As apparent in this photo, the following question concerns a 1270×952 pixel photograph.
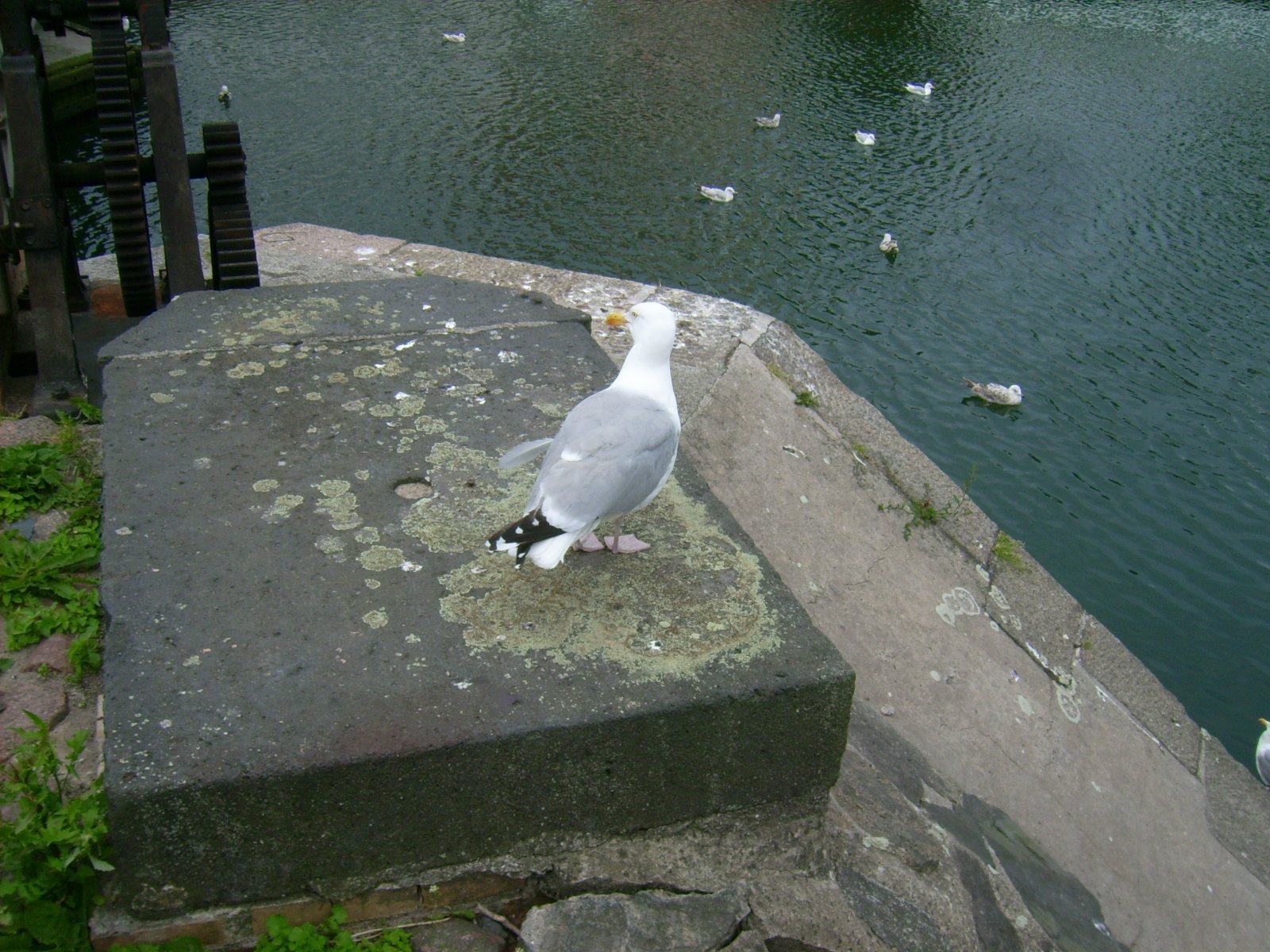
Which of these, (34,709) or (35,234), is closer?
(34,709)

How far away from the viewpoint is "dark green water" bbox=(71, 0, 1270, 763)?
8.17 meters

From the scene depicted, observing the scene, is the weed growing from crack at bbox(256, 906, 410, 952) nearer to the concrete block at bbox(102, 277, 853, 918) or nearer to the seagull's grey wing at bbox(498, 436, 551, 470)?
the concrete block at bbox(102, 277, 853, 918)

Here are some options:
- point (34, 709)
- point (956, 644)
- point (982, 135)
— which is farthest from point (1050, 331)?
point (34, 709)

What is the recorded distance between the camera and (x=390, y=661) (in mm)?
2389

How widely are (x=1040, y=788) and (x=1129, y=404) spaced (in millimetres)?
5803

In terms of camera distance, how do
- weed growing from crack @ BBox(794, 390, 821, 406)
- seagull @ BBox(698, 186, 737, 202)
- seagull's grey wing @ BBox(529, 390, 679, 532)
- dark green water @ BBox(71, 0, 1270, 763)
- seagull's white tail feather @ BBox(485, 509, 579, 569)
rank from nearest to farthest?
seagull's white tail feather @ BBox(485, 509, 579, 569) → seagull's grey wing @ BBox(529, 390, 679, 532) → weed growing from crack @ BBox(794, 390, 821, 406) → dark green water @ BBox(71, 0, 1270, 763) → seagull @ BBox(698, 186, 737, 202)

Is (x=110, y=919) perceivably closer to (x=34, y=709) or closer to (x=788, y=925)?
(x=34, y=709)

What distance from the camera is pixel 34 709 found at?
2.62 m

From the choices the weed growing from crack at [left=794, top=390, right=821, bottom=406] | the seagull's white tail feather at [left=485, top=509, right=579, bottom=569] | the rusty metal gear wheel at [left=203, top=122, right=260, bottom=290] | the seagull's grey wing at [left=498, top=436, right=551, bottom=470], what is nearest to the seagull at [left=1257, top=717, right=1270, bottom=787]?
the weed growing from crack at [left=794, top=390, right=821, bottom=406]

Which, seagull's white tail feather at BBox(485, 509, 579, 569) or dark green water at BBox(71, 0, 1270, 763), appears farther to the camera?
dark green water at BBox(71, 0, 1270, 763)

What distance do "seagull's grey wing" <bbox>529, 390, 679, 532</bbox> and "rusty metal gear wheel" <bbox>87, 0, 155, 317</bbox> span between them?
2856mm

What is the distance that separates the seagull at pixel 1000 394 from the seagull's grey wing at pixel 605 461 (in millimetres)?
6781

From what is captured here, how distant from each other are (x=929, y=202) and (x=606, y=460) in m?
10.7

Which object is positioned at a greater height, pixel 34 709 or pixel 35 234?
pixel 35 234
